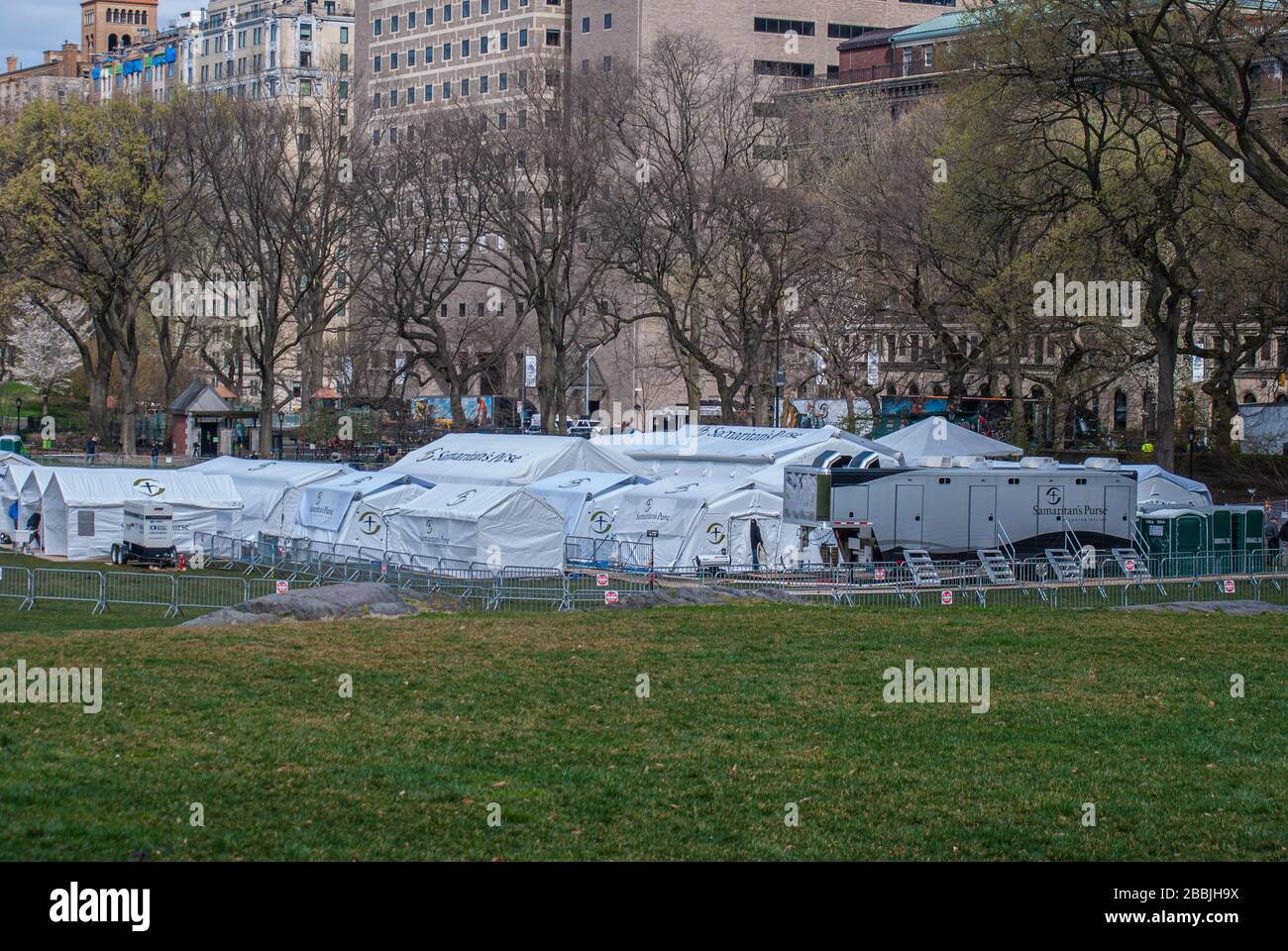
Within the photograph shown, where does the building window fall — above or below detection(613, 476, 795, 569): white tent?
above

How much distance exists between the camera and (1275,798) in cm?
1109

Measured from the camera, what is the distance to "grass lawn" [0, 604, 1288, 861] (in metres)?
9.86

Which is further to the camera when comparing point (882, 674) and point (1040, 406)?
point (1040, 406)

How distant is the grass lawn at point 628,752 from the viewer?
32.3 feet

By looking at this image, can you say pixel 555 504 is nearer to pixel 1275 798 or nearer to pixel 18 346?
pixel 1275 798

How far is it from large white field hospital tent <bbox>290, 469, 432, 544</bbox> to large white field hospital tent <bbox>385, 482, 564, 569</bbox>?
363 centimetres

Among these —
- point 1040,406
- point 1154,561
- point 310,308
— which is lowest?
point 1154,561

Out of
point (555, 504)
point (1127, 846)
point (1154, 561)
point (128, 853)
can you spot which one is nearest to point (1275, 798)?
point (1127, 846)

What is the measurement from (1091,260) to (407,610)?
25205 millimetres

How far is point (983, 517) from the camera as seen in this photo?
35781 millimetres

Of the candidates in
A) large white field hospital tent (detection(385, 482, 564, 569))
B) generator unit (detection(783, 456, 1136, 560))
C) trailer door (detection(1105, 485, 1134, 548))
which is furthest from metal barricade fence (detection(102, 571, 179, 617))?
trailer door (detection(1105, 485, 1134, 548))

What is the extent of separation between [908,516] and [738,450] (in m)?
9.67

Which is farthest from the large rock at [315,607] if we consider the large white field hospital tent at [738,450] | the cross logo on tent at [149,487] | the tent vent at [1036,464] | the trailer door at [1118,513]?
the cross logo on tent at [149,487]

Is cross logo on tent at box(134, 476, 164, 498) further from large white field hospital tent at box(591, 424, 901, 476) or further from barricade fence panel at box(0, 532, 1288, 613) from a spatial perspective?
large white field hospital tent at box(591, 424, 901, 476)
